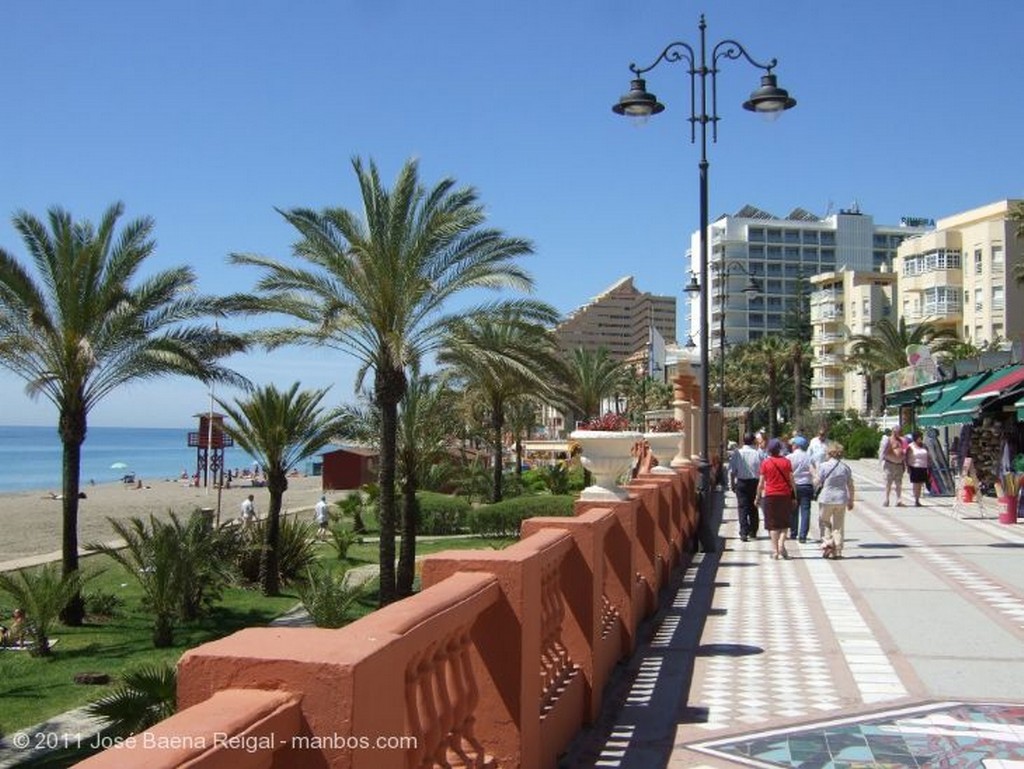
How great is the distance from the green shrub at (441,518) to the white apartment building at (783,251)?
101814 millimetres

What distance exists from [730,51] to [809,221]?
128m

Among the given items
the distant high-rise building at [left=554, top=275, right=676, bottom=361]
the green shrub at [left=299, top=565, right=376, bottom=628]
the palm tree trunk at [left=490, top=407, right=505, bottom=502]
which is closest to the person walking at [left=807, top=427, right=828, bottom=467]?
the green shrub at [left=299, top=565, right=376, bottom=628]

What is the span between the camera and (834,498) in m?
14.2

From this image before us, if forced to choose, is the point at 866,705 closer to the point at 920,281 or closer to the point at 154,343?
the point at 154,343

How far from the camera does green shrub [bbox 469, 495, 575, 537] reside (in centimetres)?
2778

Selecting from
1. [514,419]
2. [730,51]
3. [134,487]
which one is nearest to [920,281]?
[514,419]

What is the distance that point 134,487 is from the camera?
258 ft

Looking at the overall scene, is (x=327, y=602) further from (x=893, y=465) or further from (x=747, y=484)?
(x=893, y=465)

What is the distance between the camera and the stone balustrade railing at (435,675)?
7.94ft

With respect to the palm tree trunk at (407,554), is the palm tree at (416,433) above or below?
above

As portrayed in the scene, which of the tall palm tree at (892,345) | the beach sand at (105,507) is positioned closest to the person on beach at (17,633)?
the beach sand at (105,507)

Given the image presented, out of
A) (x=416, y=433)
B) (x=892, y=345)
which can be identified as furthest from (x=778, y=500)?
(x=892, y=345)

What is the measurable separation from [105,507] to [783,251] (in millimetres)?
98741

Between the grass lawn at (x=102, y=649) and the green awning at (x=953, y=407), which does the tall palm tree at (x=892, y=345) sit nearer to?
the green awning at (x=953, y=407)
